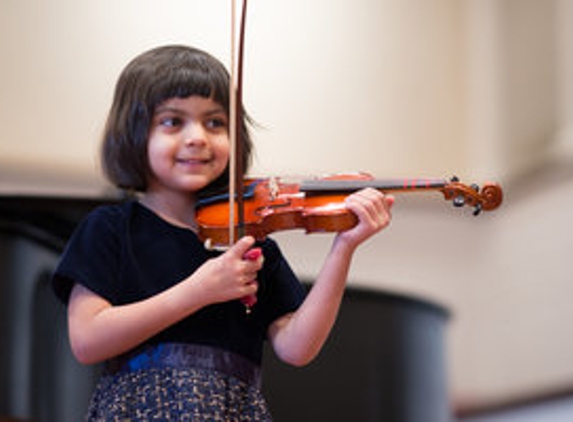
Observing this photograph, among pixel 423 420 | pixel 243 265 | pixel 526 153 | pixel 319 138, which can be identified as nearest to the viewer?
pixel 243 265

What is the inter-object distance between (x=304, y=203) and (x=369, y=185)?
0.24 feet

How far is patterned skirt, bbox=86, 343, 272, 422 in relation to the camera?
0.90m

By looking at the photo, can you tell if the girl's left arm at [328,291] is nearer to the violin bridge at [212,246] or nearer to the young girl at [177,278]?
the young girl at [177,278]

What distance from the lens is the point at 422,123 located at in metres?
3.33

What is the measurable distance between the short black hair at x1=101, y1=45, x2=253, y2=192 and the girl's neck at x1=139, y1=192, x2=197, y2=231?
Result: 3 centimetres

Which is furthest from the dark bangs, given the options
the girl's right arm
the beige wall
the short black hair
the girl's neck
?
the beige wall

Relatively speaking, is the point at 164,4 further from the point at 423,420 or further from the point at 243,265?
the point at 243,265

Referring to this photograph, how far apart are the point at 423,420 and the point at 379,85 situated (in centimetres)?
143

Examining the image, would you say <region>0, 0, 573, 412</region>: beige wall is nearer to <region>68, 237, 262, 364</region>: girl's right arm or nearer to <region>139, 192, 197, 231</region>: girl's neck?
<region>139, 192, 197, 231</region>: girl's neck

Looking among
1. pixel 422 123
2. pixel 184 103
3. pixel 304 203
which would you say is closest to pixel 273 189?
pixel 304 203

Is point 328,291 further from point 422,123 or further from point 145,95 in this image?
point 422,123

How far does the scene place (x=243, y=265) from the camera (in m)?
0.89

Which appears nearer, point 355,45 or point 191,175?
point 191,175

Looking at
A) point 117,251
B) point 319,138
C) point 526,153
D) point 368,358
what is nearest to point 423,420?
point 368,358
